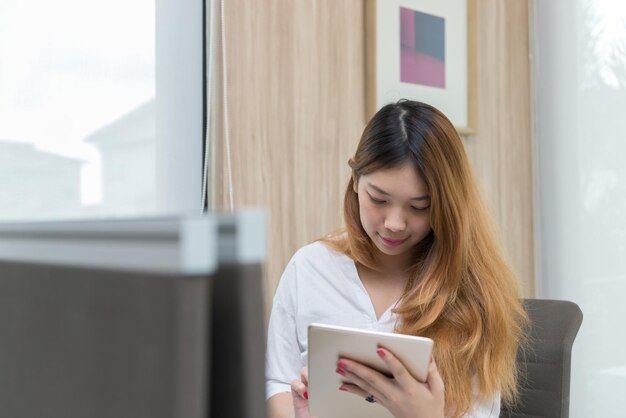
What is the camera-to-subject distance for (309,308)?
64.1 inches

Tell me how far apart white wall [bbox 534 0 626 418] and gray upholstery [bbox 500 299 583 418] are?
4.45ft

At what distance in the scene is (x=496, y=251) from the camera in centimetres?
159

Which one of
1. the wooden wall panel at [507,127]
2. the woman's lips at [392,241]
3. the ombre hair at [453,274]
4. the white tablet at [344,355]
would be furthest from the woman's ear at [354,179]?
the wooden wall panel at [507,127]

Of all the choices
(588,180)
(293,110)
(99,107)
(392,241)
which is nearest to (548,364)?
(392,241)

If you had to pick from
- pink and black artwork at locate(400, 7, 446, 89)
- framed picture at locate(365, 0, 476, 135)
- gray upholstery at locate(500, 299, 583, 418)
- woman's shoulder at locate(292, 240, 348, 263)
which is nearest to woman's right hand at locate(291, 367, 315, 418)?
woman's shoulder at locate(292, 240, 348, 263)

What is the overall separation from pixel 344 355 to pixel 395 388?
0.10m

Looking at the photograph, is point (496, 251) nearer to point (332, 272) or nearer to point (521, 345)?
point (521, 345)

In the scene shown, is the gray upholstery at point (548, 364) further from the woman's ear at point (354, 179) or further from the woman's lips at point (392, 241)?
the woman's ear at point (354, 179)

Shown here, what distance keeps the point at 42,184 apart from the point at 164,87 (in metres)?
0.43

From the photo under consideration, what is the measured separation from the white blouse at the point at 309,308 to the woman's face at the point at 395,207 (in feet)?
0.49

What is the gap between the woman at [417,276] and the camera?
1.45 metres

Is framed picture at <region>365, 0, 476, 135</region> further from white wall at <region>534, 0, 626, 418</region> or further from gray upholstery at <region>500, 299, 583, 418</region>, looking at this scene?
gray upholstery at <region>500, 299, 583, 418</region>

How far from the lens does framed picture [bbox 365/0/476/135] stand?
2314 millimetres

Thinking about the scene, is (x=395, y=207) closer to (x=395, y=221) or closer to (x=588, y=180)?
(x=395, y=221)
